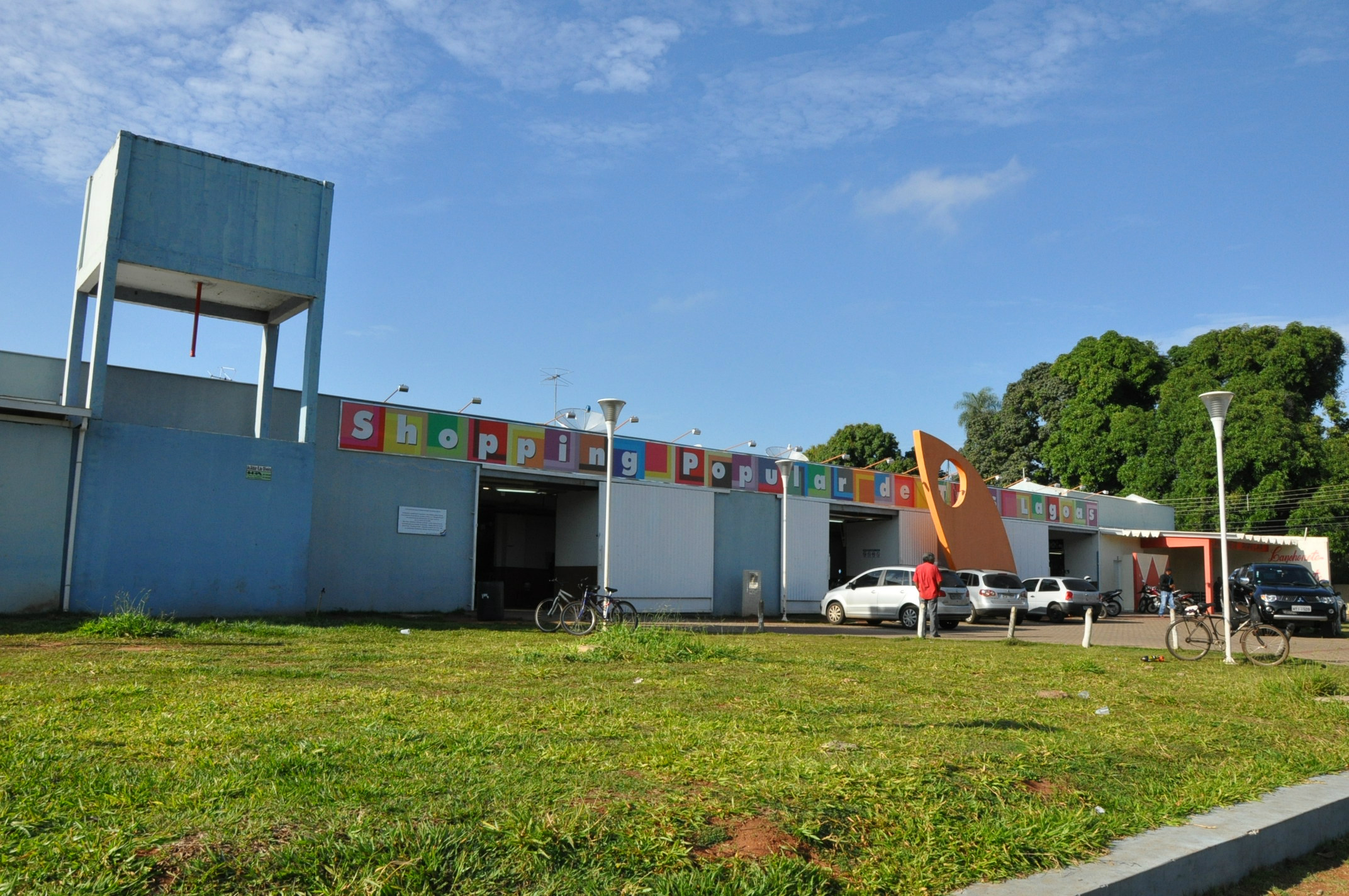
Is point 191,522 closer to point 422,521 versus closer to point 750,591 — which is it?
point 422,521

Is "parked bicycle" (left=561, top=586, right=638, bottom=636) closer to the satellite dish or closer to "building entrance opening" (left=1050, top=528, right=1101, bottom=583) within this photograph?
the satellite dish

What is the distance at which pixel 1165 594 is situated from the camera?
3662 cm

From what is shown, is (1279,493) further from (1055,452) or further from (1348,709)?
(1348,709)

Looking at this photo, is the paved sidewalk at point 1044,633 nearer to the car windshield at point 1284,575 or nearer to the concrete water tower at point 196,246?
the car windshield at point 1284,575

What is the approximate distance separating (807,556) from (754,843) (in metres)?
26.8

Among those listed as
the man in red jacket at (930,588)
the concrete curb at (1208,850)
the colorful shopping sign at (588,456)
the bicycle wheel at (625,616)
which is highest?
the colorful shopping sign at (588,456)

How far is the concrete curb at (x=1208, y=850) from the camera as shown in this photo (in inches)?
148

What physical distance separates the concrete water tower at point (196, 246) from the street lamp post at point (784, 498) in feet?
41.8

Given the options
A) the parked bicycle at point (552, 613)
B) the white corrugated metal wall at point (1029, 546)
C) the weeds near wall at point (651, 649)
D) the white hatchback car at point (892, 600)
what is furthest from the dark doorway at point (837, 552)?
the weeds near wall at point (651, 649)

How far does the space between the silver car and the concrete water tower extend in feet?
61.2

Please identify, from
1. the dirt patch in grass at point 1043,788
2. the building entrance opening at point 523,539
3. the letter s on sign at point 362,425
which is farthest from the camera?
the building entrance opening at point 523,539

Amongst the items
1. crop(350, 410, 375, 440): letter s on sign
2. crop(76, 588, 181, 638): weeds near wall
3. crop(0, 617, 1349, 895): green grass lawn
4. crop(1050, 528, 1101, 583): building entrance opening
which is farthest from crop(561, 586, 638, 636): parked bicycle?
crop(1050, 528, 1101, 583): building entrance opening

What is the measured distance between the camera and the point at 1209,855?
434cm

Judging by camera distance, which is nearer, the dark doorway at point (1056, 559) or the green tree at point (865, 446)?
the dark doorway at point (1056, 559)
